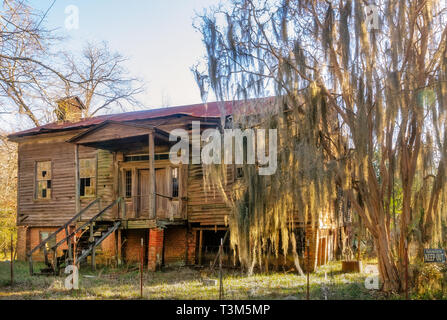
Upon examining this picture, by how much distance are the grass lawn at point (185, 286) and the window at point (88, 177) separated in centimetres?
462

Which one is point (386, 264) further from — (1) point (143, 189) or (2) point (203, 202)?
A: (1) point (143, 189)

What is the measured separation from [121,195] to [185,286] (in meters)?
6.59

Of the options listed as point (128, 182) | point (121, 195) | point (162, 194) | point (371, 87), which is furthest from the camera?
point (128, 182)

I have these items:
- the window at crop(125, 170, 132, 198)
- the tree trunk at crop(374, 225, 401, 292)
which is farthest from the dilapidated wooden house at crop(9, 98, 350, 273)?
the tree trunk at crop(374, 225, 401, 292)

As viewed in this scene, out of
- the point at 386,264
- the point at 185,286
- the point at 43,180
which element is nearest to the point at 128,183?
the point at 43,180

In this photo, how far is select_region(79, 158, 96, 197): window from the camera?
61.2 ft

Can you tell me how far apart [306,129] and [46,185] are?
44.9ft

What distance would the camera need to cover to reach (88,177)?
1880 cm

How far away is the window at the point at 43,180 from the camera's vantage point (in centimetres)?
1969

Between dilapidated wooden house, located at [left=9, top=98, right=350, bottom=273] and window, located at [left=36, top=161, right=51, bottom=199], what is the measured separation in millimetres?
44

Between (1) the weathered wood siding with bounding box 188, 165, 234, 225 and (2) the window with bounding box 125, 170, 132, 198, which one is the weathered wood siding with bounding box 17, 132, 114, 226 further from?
(1) the weathered wood siding with bounding box 188, 165, 234, 225

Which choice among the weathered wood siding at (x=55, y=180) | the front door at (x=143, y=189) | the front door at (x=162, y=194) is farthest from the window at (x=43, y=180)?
the front door at (x=162, y=194)
